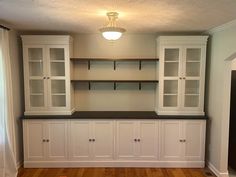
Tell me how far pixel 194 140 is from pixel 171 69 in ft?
4.38

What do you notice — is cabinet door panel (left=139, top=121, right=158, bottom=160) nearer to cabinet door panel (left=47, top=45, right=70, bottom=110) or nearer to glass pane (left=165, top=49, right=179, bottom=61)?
glass pane (left=165, top=49, right=179, bottom=61)

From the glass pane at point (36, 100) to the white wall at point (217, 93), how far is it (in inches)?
119

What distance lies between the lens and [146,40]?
4.20 meters

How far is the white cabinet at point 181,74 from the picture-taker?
12.5 feet

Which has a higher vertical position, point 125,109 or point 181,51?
point 181,51

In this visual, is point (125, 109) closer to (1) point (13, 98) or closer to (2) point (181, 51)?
(2) point (181, 51)

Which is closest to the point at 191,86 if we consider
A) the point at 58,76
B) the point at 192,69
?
the point at 192,69

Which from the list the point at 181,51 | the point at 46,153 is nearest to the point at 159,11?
the point at 181,51

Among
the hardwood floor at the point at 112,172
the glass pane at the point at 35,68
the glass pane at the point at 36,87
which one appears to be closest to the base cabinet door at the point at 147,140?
the hardwood floor at the point at 112,172

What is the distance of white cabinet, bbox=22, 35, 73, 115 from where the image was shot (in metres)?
3.78

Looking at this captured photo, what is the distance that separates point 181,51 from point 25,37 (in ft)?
8.99

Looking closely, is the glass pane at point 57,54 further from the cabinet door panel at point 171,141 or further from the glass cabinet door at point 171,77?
the cabinet door panel at point 171,141

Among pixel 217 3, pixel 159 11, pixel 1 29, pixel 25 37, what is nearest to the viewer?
pixel 217 3

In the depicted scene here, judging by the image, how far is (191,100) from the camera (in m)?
3.96
